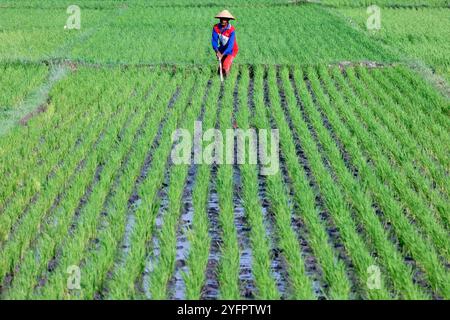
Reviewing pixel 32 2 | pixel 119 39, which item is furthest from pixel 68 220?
pixel 32 2

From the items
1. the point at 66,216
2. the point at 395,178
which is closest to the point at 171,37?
the point at 395,178

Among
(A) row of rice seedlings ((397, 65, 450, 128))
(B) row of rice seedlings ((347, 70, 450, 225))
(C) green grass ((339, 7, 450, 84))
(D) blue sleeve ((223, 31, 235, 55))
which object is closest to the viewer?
(B) row of rice seedlings ((347, 70, 450, 225))

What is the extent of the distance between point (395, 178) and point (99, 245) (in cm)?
250

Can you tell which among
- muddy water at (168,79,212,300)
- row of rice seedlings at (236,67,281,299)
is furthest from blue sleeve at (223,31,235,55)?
muddy water at (168,79,212,300)

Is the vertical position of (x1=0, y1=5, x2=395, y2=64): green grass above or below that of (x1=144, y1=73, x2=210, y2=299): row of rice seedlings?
above

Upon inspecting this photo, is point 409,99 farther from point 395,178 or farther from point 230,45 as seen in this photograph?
point 395,178

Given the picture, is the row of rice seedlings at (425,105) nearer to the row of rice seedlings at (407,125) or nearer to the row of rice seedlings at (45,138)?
the row of rice seedlings at (407,125)

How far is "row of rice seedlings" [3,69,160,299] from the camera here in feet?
12.2

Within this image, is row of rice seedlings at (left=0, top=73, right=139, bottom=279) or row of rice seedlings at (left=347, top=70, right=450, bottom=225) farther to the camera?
row of rice seedlings at (left=347, top=70, right=450, bottom=225)

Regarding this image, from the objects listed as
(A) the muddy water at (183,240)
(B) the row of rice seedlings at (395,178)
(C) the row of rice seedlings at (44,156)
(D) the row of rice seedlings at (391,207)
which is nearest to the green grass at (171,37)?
(C) the row of rice seedlings at (44,156)

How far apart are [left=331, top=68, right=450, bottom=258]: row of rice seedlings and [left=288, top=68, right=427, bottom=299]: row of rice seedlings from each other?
0.28 metres

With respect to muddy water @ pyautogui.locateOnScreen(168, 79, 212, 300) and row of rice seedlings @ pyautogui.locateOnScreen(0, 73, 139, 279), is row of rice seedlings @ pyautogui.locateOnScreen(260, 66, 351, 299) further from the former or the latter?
row of rice seedlings @ pyautogui.locateOnScreen(0, 73, 139, 279)

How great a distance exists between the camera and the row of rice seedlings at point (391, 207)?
376 centimetres

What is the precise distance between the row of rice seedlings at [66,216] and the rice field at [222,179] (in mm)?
15
